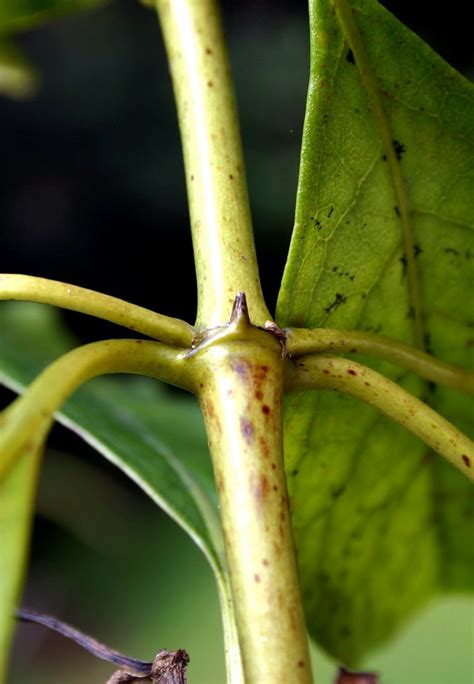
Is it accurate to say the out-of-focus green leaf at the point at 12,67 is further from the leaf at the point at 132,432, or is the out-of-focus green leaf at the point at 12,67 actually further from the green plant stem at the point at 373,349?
the green plant stem at the point at 373,349

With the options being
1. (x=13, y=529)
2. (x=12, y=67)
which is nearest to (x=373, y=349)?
(x=13, y=529)

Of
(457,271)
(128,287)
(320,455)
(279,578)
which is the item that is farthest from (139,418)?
(128,287)

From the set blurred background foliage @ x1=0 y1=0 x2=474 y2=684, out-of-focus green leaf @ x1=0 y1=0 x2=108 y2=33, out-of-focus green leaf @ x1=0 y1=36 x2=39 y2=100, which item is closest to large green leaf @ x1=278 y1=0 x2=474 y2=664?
out-of-focus green leaf @ x1=0 y1=0 x2=108 y2=33

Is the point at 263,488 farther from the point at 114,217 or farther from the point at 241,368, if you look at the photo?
the point at 114,217

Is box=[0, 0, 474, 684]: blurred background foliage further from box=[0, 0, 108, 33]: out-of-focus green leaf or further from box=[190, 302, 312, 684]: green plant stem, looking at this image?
box=[190, 302, 312, 684]: green plant stem

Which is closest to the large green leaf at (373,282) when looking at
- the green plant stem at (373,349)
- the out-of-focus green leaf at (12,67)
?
the green plant stem at (373,349)
